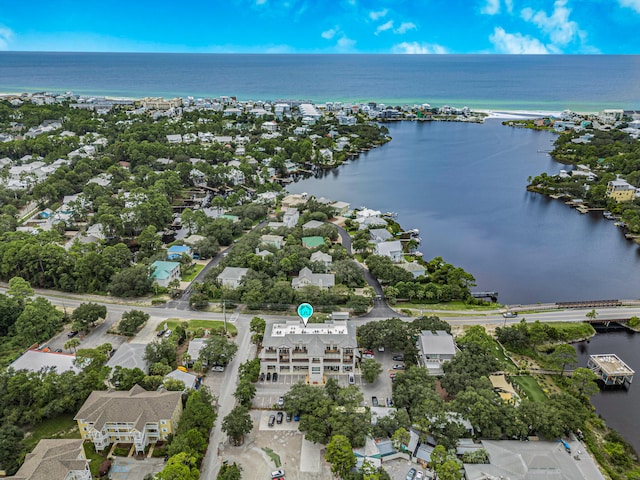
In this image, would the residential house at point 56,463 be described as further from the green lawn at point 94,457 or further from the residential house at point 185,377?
the residential house at point 185,377

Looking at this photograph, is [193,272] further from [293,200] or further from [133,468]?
[133,468]

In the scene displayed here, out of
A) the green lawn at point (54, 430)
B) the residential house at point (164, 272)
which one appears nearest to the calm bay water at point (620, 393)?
the green lawn at point (54, 430)

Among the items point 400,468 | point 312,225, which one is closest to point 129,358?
point 400,468

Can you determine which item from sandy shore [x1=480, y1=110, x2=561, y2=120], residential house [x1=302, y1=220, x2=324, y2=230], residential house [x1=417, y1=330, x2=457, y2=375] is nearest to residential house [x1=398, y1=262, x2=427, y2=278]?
residential house [x1=417, y1=330, x2=457, y2=375]

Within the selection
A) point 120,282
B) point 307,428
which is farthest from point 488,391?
point 120,282

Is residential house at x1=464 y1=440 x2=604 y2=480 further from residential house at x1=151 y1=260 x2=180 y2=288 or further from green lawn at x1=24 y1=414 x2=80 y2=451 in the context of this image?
residential house at x1=151 y1=260 x2=180 y2=288

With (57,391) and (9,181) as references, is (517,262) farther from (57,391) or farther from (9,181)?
(9,181)
